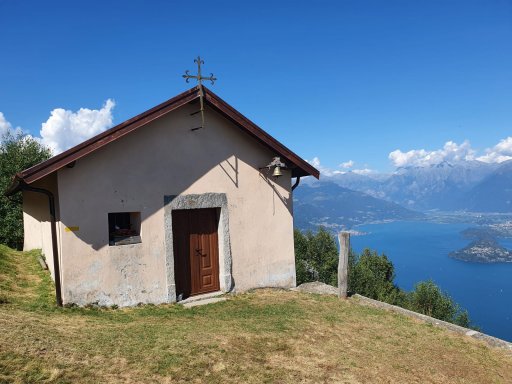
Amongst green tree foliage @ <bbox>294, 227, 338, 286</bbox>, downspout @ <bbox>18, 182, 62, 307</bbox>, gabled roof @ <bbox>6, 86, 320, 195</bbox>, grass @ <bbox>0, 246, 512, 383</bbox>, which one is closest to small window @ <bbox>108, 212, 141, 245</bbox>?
downspout @ <bbox>18, 182, 62, 307</bbox>

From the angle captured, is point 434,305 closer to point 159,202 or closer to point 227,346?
point 159,202

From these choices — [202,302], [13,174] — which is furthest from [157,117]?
[13,174]

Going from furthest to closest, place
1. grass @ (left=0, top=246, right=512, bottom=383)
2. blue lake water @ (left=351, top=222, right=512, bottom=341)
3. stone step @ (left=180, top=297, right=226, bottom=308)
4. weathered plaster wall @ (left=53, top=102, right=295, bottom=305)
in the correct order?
blue lake water @ (left=351, top=222, right=512, bottom=341), stone step @ (left=180, top=297, right=226, bottom=308), weathered plaster wall @ (left=53, top=102, right=295, bottom=305), grass @ (left=0, top=246, right=512, bottom=383)

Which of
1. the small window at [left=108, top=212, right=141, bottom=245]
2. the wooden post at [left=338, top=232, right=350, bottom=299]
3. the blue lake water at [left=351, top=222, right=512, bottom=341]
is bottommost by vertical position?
the blue lake water at [left=351, top=222, right=512, bottom=341]

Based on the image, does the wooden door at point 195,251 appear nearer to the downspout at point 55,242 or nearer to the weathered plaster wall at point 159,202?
the weathered plaster wall at point 159,202

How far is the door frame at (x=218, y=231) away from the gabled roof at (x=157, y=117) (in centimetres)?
195

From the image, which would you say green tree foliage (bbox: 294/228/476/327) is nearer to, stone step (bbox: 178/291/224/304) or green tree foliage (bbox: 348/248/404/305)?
green tree foliage (bbox: 348/248/404/305)

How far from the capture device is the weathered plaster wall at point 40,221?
8.91 m

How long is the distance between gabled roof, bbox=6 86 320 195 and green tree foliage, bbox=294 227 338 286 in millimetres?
32456

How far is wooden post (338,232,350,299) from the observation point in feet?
34.7

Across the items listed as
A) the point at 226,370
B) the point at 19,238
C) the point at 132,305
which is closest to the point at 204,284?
the point at 132,305

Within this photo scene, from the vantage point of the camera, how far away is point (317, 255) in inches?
1785

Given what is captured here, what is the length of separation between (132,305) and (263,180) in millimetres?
4876

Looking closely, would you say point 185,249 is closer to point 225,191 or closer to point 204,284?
point 204,284
